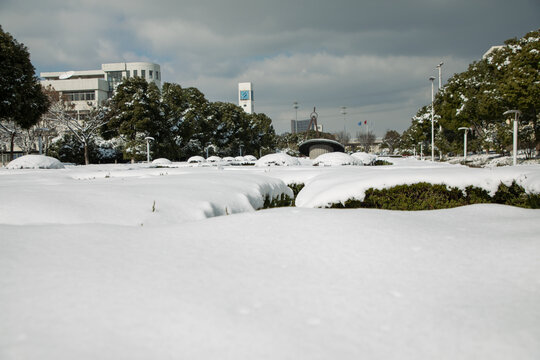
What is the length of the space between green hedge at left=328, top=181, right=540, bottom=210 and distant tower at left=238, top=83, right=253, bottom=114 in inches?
5486

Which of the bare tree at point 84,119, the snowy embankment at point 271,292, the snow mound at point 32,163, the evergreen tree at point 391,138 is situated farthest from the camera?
the evergreen tree at point 391,138

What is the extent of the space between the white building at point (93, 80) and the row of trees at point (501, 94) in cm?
5106

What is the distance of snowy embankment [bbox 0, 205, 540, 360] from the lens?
1771 mm

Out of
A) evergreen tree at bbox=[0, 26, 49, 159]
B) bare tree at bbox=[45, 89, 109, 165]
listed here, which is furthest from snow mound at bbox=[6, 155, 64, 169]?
bare tree at bbox=[45, 89, 109, 165]

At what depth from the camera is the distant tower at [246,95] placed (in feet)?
472

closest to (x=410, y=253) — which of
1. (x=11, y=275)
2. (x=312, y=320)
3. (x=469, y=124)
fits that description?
(x=312, y=320)

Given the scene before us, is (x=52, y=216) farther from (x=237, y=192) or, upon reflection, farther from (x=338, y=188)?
(x=338, y=188)

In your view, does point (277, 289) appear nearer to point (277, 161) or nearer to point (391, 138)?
point (277, 161)

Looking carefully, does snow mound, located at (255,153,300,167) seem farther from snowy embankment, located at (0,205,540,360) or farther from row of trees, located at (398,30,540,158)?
snowy embankment, located at (0,205,540,360)

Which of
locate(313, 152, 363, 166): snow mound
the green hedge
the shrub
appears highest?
locate(313, 152, 363, 166): snow mound

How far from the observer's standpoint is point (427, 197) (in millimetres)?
6934

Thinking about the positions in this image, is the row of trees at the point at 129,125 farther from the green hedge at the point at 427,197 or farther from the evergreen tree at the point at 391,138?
the evergreen tree at the point at 391,138

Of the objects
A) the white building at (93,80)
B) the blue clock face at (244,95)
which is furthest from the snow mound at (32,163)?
the blue clock face at (244,95)

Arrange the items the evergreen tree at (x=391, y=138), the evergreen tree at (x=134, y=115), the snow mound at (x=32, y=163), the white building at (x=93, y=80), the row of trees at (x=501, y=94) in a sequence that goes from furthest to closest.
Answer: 1. the evergreen tree at (x=391, y=138)
2. the white building at (x=93, y=80)
3. the evergreen tree at (x=134, y=115)
4. the row of trees at (x=501, y=94)
5. the snow mound at (x=32, y=163)
